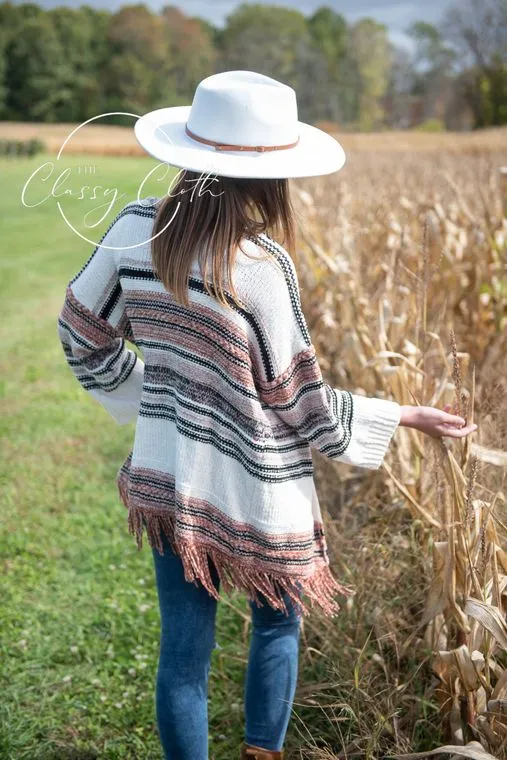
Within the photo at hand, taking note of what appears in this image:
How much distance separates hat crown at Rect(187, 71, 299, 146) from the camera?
4.90 ft

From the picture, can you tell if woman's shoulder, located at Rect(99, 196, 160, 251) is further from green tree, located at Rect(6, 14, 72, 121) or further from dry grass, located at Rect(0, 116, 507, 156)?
green tree, located at Rect(6, 14, 72, 121)

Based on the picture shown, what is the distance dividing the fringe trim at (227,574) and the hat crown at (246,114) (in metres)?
0.77

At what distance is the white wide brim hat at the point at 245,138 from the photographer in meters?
1.46

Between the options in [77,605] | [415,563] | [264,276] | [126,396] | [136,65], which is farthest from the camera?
[136,65]

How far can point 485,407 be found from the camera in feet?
7.16

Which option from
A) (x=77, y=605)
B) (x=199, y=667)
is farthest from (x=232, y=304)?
(x=77, y=605)

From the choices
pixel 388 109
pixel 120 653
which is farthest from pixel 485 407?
pixel 388 109

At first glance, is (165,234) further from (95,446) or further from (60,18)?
(60,18)

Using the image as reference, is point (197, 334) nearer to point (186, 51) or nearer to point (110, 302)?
point (110, 302)

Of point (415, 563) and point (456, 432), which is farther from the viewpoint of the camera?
point (415, 563)

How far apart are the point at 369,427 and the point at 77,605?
159 cm

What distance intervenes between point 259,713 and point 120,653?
0.95 meters

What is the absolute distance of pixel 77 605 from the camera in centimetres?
279

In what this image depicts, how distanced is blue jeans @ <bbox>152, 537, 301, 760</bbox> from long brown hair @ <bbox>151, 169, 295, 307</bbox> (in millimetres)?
602
